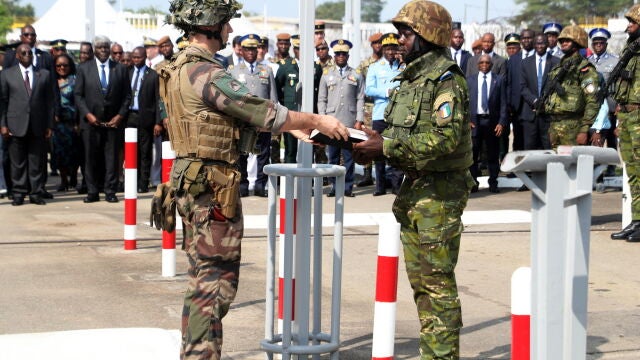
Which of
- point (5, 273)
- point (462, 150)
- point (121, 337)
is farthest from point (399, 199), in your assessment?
point (5, 273)

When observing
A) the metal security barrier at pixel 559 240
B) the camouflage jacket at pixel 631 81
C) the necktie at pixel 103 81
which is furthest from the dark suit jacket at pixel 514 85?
the metal security barrier at pixel 559 240

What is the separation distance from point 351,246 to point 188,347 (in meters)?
5.39

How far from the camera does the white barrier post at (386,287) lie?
5.52 metres

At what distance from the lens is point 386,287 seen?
560 centimetres

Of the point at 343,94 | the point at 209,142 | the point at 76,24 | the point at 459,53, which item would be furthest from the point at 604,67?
the point at 76,24

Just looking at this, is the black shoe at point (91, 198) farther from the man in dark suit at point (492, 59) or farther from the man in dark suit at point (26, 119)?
the man in dark suit at point (492, 59)

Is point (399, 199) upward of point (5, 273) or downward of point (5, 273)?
upward

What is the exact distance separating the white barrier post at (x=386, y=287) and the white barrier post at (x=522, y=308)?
107 cm

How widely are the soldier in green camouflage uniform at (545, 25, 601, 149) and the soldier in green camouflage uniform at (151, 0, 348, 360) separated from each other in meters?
7.00

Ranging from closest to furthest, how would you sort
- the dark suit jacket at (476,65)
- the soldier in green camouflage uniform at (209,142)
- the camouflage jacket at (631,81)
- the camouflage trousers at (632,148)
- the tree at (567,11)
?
the soldier in green camouflage uniform at (209,142)
the camouflage jacket at (631,81)
the camouflage trousers at (632,148)
the dark suit jacket at (476,65)
the tree at (567,11)

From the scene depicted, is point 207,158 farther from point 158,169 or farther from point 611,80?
point 158,169

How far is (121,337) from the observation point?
655cm

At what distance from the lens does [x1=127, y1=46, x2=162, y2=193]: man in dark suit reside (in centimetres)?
1548

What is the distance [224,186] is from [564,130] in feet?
24.8
